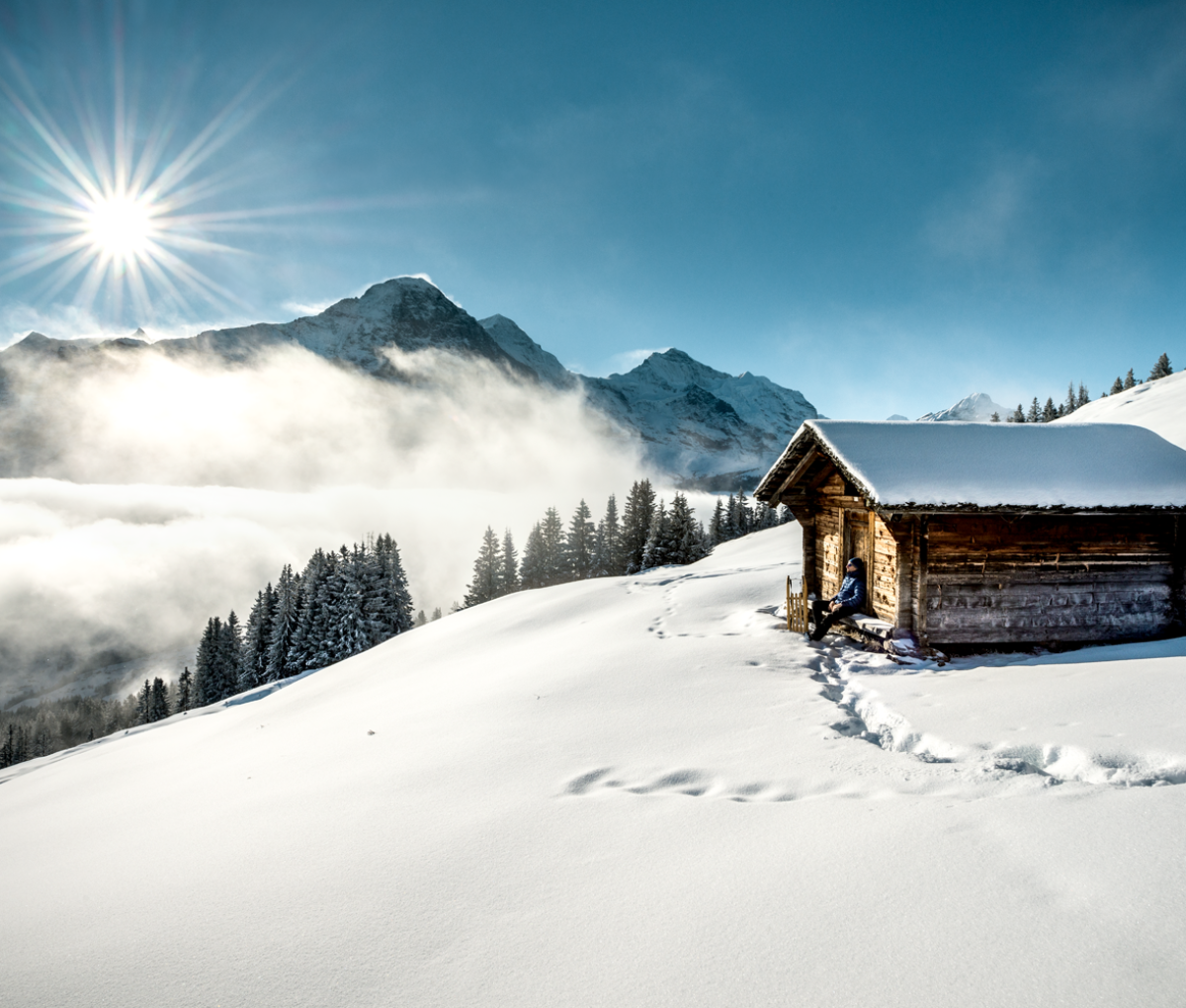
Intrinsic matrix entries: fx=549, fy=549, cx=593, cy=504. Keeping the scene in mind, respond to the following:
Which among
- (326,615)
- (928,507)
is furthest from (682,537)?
(928,507)

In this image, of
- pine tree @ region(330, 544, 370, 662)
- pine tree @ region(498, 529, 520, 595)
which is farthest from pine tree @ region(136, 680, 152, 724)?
pine tree @ region(498, 529, 520, 595)

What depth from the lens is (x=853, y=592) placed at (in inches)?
403

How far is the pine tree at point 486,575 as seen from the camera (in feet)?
189

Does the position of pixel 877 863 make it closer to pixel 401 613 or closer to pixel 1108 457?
pixel 1108 457

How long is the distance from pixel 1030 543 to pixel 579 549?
52484 mm

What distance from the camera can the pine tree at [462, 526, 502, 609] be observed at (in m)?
57.5

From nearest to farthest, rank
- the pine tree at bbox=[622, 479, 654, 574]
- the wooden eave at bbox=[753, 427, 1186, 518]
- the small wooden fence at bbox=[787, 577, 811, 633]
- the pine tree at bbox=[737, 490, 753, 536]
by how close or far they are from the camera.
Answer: the wooden eave at bbox=[753, 427, 1186, 518], the small wooden fence at bbox=[787, 577, 811, 633], the pine tree at bbox=[622, 479, 654, 574], the pine tree at bbox=[737, 490, 753, 536]

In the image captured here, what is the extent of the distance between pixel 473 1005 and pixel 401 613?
53.0 m

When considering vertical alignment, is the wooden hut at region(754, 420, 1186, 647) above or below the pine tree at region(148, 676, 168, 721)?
above

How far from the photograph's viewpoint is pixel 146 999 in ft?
8.78

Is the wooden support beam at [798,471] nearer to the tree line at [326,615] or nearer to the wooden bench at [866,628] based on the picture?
the wooden bench at [866,628]

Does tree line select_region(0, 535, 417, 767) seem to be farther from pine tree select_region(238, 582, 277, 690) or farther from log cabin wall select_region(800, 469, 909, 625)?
log cabin wall select_region(800, 469, 909, 625)

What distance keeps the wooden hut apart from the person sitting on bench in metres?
0.56

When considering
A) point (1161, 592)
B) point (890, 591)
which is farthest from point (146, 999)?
point (1161, 592)
